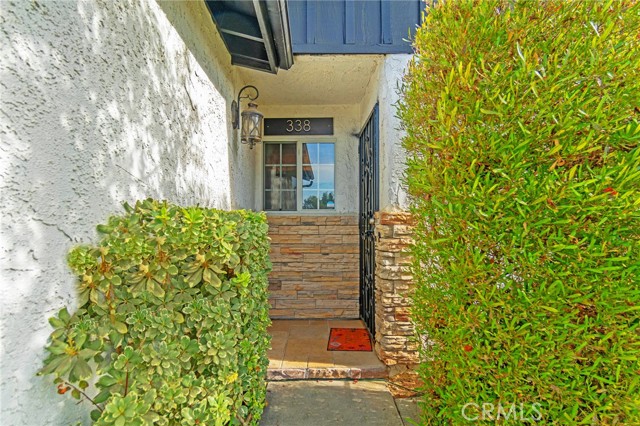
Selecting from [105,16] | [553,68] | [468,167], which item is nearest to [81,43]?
[105,16]

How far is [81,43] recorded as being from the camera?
1.25 m

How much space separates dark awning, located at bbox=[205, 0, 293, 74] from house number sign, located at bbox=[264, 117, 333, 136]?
1.30 metres

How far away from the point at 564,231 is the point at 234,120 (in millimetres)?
3023

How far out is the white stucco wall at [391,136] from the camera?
288 cm

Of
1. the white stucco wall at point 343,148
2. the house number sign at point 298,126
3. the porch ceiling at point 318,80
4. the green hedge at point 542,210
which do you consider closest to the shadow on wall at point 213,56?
the porch ceiling at point 318,80

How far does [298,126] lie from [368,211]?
168 centimetres

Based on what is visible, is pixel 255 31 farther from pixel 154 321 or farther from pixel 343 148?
pixel 154 321

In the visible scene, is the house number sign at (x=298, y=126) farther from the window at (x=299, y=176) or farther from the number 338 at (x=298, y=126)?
the window at (x=299, y=176)

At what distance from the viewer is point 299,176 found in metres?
4.59

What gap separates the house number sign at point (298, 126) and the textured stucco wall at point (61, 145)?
2624 mm

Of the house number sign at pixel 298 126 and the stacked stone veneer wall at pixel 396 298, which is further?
the house number sign at pixel 298 126

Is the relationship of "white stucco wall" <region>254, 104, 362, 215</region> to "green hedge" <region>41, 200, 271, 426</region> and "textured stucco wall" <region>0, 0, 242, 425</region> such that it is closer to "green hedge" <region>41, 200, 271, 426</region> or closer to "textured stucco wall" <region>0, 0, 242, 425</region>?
"textured stucco wall" <region>0, 0, 242, 425</region>
